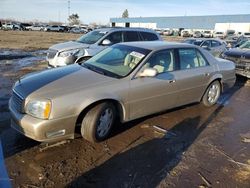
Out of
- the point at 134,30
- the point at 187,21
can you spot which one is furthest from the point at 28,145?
the point at 187,21

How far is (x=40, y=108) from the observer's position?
4090mm

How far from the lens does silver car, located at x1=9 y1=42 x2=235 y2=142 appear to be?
13.6 ft

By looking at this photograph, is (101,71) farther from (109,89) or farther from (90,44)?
(90,44)

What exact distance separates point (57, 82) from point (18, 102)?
2.20 feet

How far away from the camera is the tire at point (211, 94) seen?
22.5ft

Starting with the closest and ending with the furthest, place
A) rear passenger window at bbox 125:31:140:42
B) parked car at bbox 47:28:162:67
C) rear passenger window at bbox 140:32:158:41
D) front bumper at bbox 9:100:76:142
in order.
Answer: front bumper at bbox 9:100:76:142 < parked car at bbox 47:28:162:67 < rear passenger window at bbox 125:31:140:42 < rear passenger window at bbox 140:32:158:41

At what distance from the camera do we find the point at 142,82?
5109 mm

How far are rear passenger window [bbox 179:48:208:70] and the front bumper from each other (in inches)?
112

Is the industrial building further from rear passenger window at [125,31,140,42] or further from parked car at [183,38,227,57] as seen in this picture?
rear passenger window at [125,31,140,42]

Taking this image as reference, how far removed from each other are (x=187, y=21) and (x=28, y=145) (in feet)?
311

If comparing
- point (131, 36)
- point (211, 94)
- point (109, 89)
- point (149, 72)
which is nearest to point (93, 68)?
point (109, 89)

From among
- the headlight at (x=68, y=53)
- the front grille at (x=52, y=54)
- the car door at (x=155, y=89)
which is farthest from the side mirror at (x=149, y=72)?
the front grille at (x=52, y=54)

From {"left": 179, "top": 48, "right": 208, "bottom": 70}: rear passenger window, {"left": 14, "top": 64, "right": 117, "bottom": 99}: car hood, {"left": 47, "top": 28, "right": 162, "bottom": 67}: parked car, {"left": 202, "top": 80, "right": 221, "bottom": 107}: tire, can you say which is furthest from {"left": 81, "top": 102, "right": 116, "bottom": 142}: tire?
{"left": 47, "top": 28, "right": 162, "bottom": 67}: parked car

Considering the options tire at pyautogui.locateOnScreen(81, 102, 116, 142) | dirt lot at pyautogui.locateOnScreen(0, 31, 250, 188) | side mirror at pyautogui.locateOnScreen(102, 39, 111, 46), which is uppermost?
side mirror at pyautogui.locateOnScreen(102, 39, 111, 46)
